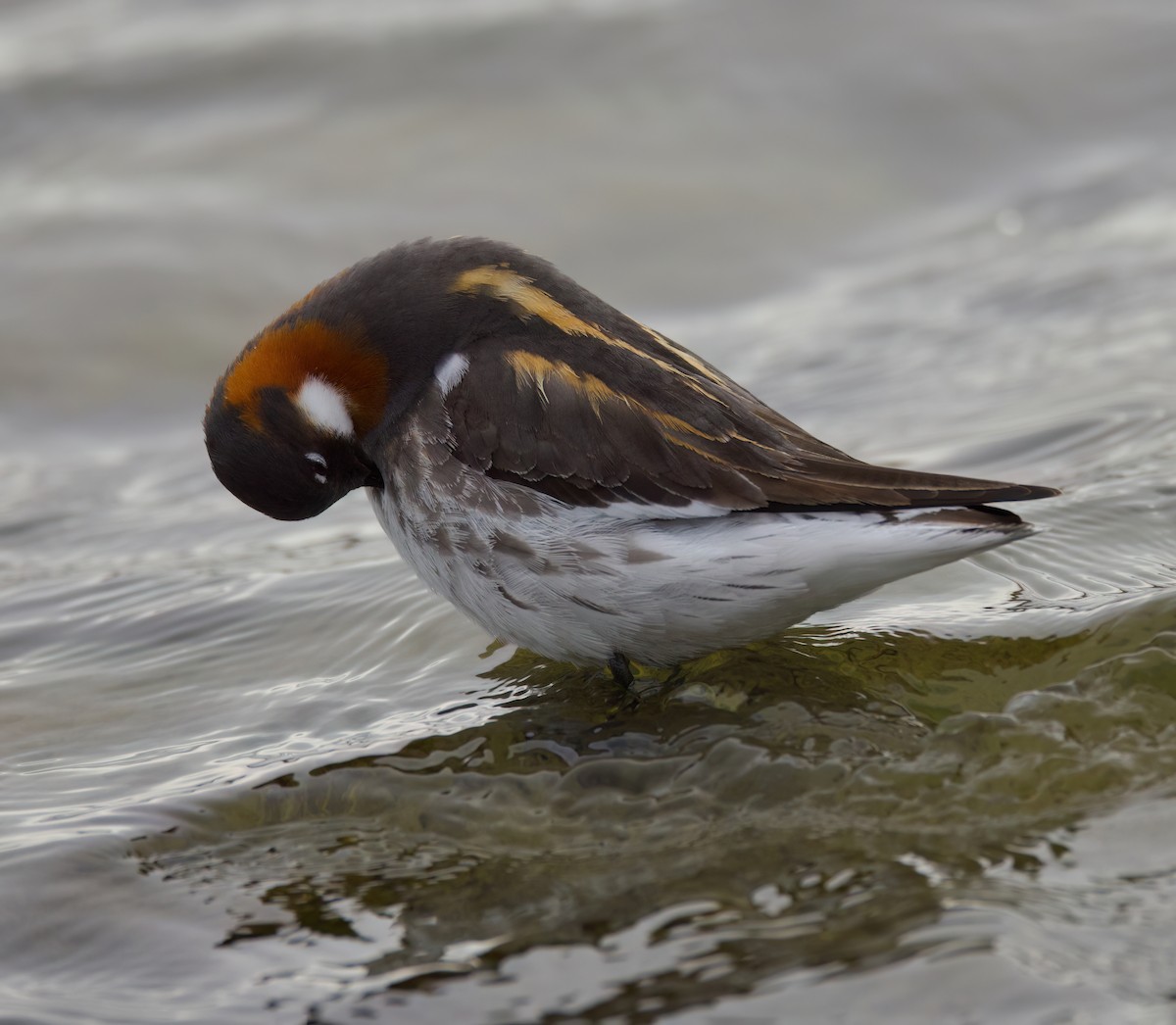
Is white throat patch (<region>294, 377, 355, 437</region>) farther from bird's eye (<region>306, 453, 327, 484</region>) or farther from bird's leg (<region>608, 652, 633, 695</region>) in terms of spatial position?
bird's leg (<region>608, 652, 633, 695</region>)

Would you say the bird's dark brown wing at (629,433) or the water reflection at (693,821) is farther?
the bird's dark brown wing at (629,433)

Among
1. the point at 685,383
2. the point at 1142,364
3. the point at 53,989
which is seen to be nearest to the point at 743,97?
the point at 1142,364

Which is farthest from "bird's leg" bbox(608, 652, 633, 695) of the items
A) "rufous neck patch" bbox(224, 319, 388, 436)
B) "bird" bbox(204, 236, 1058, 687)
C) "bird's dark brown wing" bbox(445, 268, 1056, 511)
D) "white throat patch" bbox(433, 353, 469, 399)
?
"rufous neck patch" bbox(224, 319, 388, 436)

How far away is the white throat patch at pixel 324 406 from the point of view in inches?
183

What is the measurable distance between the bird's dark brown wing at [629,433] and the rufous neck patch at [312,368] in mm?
282

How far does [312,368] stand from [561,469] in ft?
3.03

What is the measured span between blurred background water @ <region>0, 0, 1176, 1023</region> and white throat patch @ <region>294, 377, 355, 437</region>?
3.01 ft

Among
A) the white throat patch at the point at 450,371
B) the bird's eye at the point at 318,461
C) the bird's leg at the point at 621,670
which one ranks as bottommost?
the bird's leg at the point at 621,670

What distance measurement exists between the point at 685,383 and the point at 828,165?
7.58 metres

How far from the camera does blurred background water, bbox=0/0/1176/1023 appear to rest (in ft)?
11.1

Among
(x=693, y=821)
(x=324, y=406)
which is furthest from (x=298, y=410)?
(x=693, y=821)

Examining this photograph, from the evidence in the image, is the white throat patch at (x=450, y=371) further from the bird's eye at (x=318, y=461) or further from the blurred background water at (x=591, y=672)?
the blurred background water at (x=591, y=672)

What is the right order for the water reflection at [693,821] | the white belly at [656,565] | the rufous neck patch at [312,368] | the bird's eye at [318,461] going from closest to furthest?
the water reflection at [693,821] < the white belly at [656,565] < the rufous neck patch at [312,368] < the bird's eye at [318,461]

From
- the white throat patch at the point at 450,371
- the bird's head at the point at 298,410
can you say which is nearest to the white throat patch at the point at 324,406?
the bird's head at the point at 298,410
